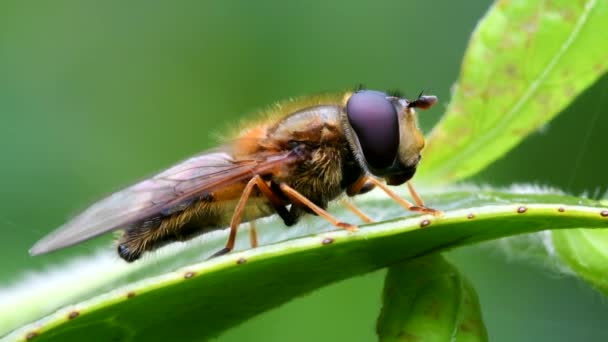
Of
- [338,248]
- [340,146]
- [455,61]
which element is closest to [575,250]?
[338,248]

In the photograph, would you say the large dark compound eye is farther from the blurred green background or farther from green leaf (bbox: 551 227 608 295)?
the blurred green background

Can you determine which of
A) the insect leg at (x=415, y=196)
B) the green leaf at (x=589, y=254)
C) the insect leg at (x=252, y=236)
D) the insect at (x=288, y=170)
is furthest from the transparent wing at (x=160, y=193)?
the green leaf at (x=589, y=254)

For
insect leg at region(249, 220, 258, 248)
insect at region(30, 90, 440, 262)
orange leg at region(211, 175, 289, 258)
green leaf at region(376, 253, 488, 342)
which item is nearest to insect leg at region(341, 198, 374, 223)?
insect at region(30, 90, 440, 262)

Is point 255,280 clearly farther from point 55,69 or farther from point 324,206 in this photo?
point 55,69

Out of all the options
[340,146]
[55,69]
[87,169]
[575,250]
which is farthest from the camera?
[55,69]

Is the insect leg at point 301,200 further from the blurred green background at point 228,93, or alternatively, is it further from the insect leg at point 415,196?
the blurred green background at point 228,93

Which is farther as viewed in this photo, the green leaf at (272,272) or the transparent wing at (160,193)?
the transparent wing at (160,193)

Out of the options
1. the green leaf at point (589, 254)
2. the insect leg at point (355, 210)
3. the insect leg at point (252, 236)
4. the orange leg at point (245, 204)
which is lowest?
the green leaf at point (589, 254)

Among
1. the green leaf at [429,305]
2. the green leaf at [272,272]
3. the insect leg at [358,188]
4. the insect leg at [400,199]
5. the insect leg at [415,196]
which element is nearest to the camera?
the green leaf at [272,272]
